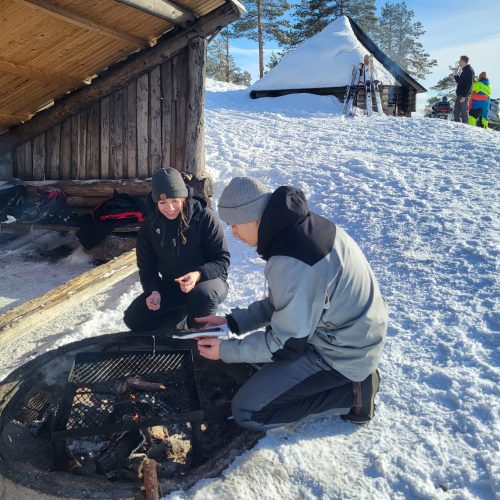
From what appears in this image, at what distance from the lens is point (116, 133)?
6.82m

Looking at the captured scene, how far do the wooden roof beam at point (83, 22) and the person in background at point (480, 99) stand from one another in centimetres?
1159

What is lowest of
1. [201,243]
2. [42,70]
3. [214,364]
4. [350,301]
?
[214,364]

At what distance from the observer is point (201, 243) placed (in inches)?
157

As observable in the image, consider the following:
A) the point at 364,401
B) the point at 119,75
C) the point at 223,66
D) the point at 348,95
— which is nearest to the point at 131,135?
the point at 119,75

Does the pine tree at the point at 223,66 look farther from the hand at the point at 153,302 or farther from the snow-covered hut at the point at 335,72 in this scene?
the hand at the point at 153,302

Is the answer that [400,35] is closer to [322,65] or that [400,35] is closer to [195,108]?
[322,65]

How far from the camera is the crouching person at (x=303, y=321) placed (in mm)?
2359

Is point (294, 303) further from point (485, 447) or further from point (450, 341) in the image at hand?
point (450, 341)

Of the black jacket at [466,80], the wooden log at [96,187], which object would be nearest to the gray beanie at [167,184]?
the wooden log at [96,187]

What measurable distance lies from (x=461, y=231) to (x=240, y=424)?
12.8 ft

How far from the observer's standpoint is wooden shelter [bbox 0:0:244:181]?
532 cm

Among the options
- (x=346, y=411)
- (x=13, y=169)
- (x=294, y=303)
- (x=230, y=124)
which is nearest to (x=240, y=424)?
(x=346, y=411)

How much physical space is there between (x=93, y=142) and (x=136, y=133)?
0.74m

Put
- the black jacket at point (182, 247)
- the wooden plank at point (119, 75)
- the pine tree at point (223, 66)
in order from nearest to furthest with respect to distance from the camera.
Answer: the black jacket at point (182, 247) < the wooden plank at point (119, 75) < the pine tree at point (223, 66)
